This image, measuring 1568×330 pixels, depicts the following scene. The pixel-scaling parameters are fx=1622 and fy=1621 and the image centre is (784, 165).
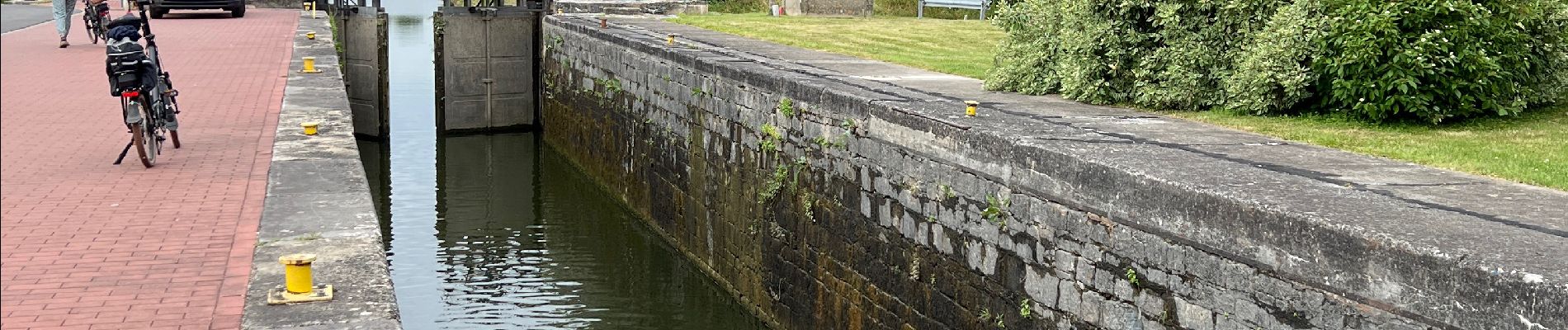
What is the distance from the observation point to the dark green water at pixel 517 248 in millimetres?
13008

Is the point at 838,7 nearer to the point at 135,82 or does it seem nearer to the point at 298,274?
the point at 135,82

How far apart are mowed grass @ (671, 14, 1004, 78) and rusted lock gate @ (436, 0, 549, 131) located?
310cm

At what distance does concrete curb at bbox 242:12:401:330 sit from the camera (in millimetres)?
5832

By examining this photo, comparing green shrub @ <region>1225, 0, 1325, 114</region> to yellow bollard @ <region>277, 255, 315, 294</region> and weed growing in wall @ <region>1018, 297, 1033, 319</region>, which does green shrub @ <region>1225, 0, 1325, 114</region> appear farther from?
yellow bollard @ <region>277, 255, 315, 294</region>

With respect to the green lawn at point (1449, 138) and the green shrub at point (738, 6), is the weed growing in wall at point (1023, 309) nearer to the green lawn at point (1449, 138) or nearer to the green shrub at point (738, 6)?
the green lawn at point (1449, 138)

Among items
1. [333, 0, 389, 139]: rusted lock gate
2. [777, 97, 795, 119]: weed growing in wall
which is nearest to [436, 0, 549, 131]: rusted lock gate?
[333, 0, 389, 139]: rusted lock gate

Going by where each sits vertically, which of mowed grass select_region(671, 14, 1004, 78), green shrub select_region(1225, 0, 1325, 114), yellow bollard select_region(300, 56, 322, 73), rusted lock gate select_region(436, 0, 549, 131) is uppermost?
green shrub select_region(1225, 0, 1325, 114)

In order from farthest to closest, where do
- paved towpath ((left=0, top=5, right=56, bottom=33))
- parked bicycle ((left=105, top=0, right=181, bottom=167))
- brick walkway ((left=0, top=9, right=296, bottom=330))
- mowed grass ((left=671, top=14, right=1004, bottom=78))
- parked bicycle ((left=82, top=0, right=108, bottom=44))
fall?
paved towpath ((left=0, top=5, right=56, bottom=33)), parked bicycle ((left=82, top=0, right=108, bottom=44)), mowed grass ((left=671, top=14, right=1004, bottom=78)), parked bicycle ((left=105, top=0, right=181, bottom=167)), brick walkway ((left=0, top=9, right=296, bottom=330))

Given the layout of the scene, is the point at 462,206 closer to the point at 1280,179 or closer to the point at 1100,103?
the point at 1100,103

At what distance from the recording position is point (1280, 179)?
21.5 feet

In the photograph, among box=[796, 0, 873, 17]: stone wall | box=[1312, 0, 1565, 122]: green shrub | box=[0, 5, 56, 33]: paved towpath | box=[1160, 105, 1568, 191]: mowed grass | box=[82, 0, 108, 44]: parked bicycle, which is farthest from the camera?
box=[0, 5, 56, 33]: paved towpath

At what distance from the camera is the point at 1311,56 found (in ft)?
30.5

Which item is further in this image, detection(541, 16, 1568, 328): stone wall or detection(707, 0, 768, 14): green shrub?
detection(707, 0, 768, 14): green shrub

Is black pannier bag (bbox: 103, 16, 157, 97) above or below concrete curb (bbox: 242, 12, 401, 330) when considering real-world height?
above
